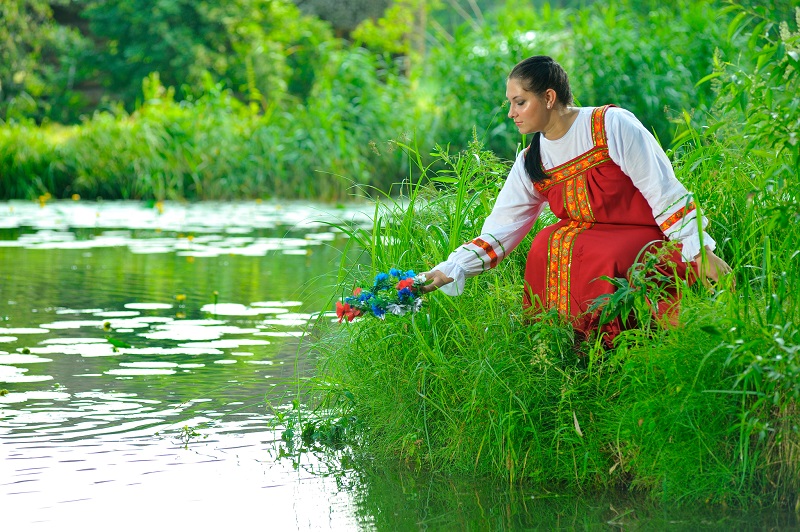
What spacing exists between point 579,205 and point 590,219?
6 cm

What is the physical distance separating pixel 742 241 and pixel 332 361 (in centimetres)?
164

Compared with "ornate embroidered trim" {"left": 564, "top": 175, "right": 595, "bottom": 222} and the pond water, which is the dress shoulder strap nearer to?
"ornate embroidered trim" {"left": 564, "top": 175, "right": 595, "bottom": 222}

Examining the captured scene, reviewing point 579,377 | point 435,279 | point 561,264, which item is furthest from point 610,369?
point 435,279

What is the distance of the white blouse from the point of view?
4219 millimetres

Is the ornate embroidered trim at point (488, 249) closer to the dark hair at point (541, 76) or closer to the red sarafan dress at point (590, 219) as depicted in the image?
the red sarafan dress at point (590, 219)

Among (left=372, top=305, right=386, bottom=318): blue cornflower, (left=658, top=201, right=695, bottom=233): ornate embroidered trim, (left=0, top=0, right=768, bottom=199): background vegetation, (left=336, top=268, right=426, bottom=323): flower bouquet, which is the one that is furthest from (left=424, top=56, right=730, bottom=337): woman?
(left=0, top=0, right=768, bottom=199): background vegetation

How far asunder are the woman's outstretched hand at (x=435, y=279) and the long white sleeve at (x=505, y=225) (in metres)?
0.05

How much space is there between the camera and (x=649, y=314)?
409cm

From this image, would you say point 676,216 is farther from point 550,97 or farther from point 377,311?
point 377,311

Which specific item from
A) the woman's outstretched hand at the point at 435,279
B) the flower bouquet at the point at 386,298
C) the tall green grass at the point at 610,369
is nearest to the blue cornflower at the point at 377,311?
the flower bouquet at the point at 386,298

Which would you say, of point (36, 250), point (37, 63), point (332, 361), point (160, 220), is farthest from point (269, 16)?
point (332, 361)

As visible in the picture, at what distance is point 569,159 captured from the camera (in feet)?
14.6

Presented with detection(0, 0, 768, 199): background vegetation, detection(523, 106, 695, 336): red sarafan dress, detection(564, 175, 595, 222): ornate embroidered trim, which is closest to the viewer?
detection(523, 106, 695, 336): red sarafan dress

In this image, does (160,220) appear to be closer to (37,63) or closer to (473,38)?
(473,38)
